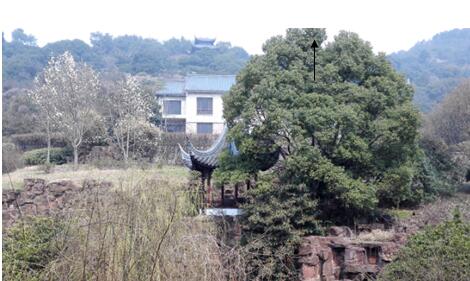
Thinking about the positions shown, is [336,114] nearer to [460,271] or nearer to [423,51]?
[460,271]

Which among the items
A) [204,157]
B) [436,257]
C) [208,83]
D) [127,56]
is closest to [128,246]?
[436,257]

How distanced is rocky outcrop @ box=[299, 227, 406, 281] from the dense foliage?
179mm

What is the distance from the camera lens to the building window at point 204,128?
12648mm

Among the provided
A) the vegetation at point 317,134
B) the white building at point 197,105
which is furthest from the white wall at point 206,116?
the vegetation at point 317,134

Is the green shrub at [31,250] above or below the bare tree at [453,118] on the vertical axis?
below

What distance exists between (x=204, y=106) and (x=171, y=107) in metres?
0.96

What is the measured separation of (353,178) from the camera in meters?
6.82

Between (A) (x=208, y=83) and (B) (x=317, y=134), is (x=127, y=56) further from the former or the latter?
(B) (x=317, y=134)

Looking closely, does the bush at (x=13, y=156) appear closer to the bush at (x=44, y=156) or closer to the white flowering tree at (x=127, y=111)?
the bush at (x=44, y=156)

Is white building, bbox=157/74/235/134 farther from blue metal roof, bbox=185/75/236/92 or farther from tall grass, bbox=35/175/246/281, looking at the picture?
tall grass, bbox=35/175/246/281

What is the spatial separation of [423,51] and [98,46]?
46.6ft

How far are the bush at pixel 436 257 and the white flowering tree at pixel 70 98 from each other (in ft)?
24.8

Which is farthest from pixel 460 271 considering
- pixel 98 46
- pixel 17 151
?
pixel 98 46

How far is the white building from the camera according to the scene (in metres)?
12.6
